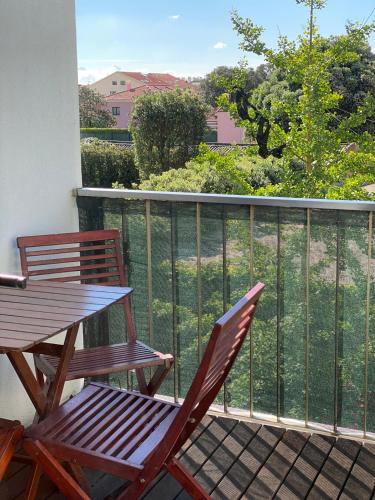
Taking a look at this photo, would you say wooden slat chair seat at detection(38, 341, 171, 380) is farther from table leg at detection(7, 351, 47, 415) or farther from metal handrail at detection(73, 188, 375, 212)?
metal handrail at detection(73, 188, 375, 212)

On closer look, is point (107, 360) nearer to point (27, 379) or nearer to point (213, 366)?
point (27, 379)

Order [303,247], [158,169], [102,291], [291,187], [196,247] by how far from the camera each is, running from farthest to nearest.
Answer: [158,169], [291,187], [196,247], [303,247], [102,291]

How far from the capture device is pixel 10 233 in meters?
3.30

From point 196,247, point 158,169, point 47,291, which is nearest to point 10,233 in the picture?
point 47,291

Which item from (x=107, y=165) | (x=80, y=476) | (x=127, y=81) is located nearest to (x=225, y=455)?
(x=80, y=476)

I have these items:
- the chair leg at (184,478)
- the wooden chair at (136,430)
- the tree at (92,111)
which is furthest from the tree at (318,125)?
the tree at (92,111)

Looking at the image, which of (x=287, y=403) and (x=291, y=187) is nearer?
(x=287, y=403)

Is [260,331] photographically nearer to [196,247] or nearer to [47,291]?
[196,247]

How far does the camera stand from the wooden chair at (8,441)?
7.16 feet

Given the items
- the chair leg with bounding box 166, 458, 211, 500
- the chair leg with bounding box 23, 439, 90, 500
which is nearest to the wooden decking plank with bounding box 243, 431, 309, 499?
the chair leg with bounding box 166, 458, 211, 500

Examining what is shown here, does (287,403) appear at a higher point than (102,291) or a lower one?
lower

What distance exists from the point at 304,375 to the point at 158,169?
17.0m

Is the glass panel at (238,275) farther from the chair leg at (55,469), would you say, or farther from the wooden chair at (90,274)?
the chair leg at (55,469)

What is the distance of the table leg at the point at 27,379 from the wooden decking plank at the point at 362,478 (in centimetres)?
125
